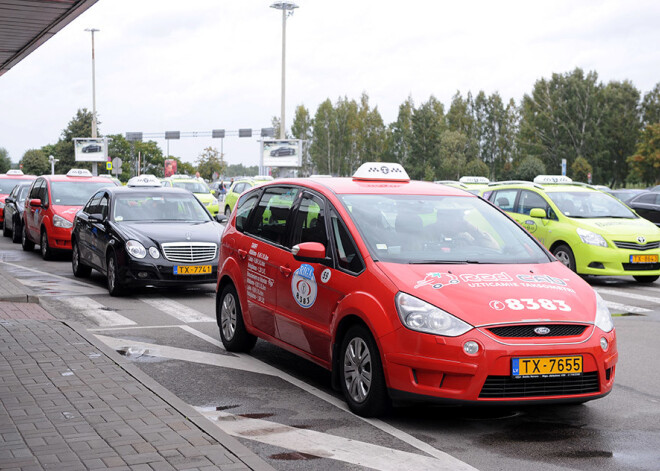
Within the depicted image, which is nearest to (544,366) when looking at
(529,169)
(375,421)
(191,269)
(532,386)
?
(532,386)

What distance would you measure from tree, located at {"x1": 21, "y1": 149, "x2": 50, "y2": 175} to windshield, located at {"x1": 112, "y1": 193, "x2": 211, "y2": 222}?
383 feet

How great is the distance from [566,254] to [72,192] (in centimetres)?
1029

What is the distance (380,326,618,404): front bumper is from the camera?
5.30 meters

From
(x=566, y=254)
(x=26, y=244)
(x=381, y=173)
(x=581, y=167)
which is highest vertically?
(x=581, y=167)

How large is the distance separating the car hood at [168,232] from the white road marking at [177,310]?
80 cm

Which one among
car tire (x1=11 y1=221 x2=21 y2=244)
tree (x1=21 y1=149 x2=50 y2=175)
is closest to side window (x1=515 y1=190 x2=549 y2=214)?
car tire (x1=11 y1=221 x2=21 y2=244)

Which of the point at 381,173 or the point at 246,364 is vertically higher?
the point at 381,173

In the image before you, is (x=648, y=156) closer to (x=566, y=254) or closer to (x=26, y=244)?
(x=566, y=254)

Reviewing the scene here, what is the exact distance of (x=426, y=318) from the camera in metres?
5.46

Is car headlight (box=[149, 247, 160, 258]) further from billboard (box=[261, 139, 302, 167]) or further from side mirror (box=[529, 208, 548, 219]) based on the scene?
billboard (box=[261, 139, 302, 167])

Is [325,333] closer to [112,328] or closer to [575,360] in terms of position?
[575,360]

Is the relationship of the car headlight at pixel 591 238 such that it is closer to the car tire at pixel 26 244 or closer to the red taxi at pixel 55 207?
the red taxi at pixel 55 207

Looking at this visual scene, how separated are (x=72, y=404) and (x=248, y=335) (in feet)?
7.96

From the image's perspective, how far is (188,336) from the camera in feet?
29.9
